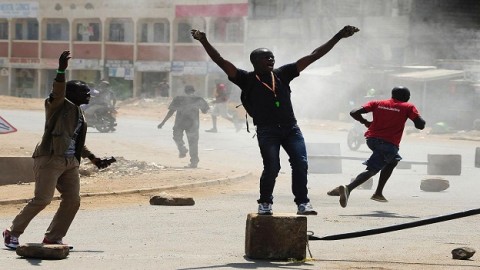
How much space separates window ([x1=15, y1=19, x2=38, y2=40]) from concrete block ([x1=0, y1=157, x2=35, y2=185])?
52045 millimetres

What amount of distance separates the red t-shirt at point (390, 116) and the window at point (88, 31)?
52.6m

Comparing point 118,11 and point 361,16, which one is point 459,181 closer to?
point 361,16

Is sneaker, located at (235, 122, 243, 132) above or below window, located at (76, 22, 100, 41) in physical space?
below

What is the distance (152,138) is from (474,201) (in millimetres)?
16736

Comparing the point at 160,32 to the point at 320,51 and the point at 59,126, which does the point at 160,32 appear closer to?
the point at 320,51

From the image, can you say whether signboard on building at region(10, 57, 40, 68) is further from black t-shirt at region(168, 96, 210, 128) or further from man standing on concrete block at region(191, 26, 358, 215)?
man standing on concrete block at region(191, 26, 358, 215)

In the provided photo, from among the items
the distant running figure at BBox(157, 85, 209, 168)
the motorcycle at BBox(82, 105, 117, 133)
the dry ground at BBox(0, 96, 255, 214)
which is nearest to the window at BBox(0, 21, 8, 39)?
the motorcycle at BBox(82, 105, 117, 133)

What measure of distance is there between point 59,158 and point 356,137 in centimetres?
1953

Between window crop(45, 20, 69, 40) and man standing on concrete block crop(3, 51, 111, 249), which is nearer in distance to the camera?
man standing on concrete block crop(3, 51, 111, 249)

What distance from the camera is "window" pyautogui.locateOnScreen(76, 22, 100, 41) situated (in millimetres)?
65781

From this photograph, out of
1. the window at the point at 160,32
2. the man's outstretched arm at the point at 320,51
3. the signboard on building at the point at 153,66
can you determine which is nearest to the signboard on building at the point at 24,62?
the signboard on building at the point at 153,66

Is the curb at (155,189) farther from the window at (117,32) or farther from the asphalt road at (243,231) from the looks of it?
the window at (117,32)

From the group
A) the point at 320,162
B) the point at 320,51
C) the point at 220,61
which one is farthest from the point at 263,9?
the point at 220,61

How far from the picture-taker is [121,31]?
65.4 metres
